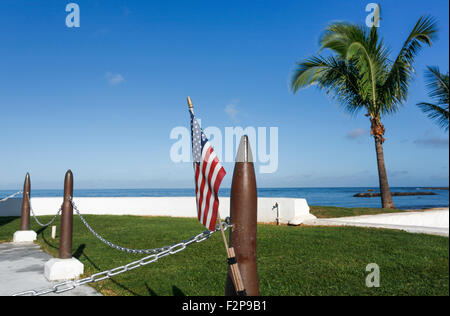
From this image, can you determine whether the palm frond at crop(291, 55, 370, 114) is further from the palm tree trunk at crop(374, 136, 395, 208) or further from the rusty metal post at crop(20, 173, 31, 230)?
the rusty metal post at crop(20, 173, 31, 230)

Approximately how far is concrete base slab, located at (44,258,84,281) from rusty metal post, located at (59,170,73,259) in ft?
0.48

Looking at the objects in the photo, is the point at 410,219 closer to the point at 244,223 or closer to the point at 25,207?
the point at 244,223

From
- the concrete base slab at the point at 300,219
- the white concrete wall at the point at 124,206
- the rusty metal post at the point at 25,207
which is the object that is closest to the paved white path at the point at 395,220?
the concrete base slab at the point at 300,219

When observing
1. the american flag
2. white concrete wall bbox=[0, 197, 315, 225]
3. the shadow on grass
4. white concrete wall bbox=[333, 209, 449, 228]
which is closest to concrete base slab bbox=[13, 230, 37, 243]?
the shadow on grass

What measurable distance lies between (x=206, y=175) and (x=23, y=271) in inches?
206

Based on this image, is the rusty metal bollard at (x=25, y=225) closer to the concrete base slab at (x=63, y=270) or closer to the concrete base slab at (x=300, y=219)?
the concrete base slab at (x=63, y=270)

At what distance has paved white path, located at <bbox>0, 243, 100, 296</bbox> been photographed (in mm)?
4820

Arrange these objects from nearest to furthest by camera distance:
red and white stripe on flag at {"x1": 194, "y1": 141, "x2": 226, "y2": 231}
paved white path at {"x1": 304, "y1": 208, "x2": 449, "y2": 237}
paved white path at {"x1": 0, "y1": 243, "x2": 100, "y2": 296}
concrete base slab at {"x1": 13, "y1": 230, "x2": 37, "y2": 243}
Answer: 1. red and white stripe on flag at {"x1": 194, "y1": 141, "x2": 226, "y2": 231}
2. paved white path at {"x1": 0, "y1": 243, "x2": 100, "y2": 296}
3. concrete base slab at {"x1": 13, "y1": 230, "x2": 37, "y2": 243}
4. paved white path at {"x1": 304, "y1": 208, "x2": 449, "y2": 237}

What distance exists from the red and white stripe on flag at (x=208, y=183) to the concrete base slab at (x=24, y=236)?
8729 millimetres

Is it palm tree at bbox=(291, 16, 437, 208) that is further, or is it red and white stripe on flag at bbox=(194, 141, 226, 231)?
palm tree at bbox=(291, 16, 437, 208)

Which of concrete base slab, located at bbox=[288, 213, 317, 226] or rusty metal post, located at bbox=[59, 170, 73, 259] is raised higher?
rusty metal post, located at bbox=[59, 170, 73, 259]

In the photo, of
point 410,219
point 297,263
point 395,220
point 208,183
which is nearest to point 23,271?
point 297,263

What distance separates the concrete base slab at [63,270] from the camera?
5294 mm
